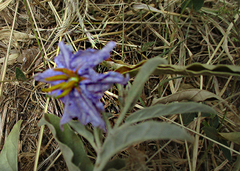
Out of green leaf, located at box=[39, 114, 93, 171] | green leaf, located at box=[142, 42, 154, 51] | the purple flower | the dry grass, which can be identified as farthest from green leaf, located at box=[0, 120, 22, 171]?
green leaf, located at box=[142, 42, 154, 51]

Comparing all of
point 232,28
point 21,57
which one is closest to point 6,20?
point 21,57

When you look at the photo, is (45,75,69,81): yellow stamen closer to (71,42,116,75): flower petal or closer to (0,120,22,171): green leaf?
(71,42,116,75): flower petal

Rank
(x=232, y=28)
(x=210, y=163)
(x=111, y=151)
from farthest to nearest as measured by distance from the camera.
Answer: (x=232, y=28) → (x=210, y=163) → (x=111, y=151)

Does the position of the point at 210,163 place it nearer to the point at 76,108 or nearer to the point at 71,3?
the point at 76,108

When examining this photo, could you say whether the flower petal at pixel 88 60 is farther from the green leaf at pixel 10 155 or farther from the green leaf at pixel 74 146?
the green leaf at pixel 10 155

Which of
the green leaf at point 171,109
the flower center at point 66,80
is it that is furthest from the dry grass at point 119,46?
the flower center at point 66,80
